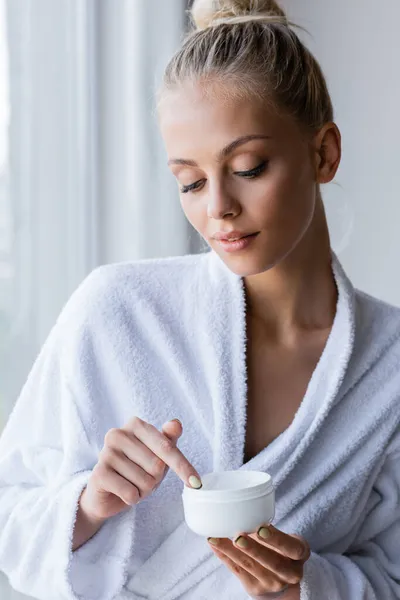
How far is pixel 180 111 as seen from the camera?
46.6 inches

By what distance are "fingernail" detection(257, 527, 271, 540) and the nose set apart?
1.37 ft

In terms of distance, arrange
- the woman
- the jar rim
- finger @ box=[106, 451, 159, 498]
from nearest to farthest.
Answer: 1. the jar rim
2. finger @ box=[106, 451, 159, 498]
3. the woman

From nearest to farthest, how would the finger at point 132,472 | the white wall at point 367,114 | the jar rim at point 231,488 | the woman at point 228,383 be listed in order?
1. the jar rim at point 231,488
2. the finger at point 132,472
3. the woman at point 228,383
4. the white wall at point 367,114

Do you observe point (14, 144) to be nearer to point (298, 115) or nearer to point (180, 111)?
point (180, 111)

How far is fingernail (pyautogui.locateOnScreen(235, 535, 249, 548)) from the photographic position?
100cm

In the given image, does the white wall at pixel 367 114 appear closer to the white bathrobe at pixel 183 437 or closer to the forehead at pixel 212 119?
the white bathrobe at pixel 183 437

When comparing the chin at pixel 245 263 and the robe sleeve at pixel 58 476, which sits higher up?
the chin at pixel 245 263

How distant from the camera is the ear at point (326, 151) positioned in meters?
1.30

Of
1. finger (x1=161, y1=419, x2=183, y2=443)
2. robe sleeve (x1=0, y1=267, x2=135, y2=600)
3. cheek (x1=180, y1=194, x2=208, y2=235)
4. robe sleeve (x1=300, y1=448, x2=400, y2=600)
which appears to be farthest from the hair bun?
robe sleeve (x1=300, y1=448, x2=400, y2=600)

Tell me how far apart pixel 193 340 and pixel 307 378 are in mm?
203

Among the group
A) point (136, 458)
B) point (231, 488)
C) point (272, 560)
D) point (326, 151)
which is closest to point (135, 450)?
point (136, 458)

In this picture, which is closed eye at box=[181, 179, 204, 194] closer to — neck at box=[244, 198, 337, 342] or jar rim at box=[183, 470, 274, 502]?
neck at box=[244, 198, 337, 342]

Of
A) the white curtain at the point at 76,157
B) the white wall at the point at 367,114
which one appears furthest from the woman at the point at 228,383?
the white wall at the point at 367,114

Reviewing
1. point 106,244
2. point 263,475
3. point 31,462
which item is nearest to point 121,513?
point 31,462
